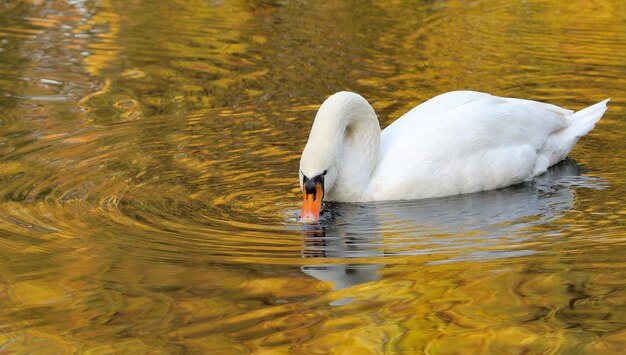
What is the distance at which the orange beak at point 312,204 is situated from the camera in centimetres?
828

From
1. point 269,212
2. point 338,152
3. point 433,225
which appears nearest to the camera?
point 433,225

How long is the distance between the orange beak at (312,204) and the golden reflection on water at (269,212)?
11 cm

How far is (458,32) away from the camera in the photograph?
52.1 ft

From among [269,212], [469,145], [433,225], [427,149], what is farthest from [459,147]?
[269,212]

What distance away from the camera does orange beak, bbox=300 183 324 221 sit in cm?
828

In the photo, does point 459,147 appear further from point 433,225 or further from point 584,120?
point 584,120

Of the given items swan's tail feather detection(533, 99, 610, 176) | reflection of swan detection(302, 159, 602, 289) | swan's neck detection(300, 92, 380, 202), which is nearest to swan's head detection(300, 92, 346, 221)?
swan's neck detection(300, 92, 380, 202)

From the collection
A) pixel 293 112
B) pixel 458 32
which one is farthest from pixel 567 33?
pixel 293 112

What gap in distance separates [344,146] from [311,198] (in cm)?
90

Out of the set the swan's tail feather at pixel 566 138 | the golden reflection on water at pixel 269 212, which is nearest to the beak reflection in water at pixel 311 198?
the golden reflection on water at pixel 269 212

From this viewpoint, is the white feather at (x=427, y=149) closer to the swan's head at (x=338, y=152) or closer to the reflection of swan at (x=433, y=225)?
the swan's head at (x=338, y=152)

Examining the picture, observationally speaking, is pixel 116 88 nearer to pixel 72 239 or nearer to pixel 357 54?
pixel 357 54

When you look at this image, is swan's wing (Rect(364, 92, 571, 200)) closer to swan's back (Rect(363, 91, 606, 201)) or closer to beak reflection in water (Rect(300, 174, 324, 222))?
swan's back (Rect(363, 91, 606, 201))

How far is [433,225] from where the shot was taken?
26.4 ft
